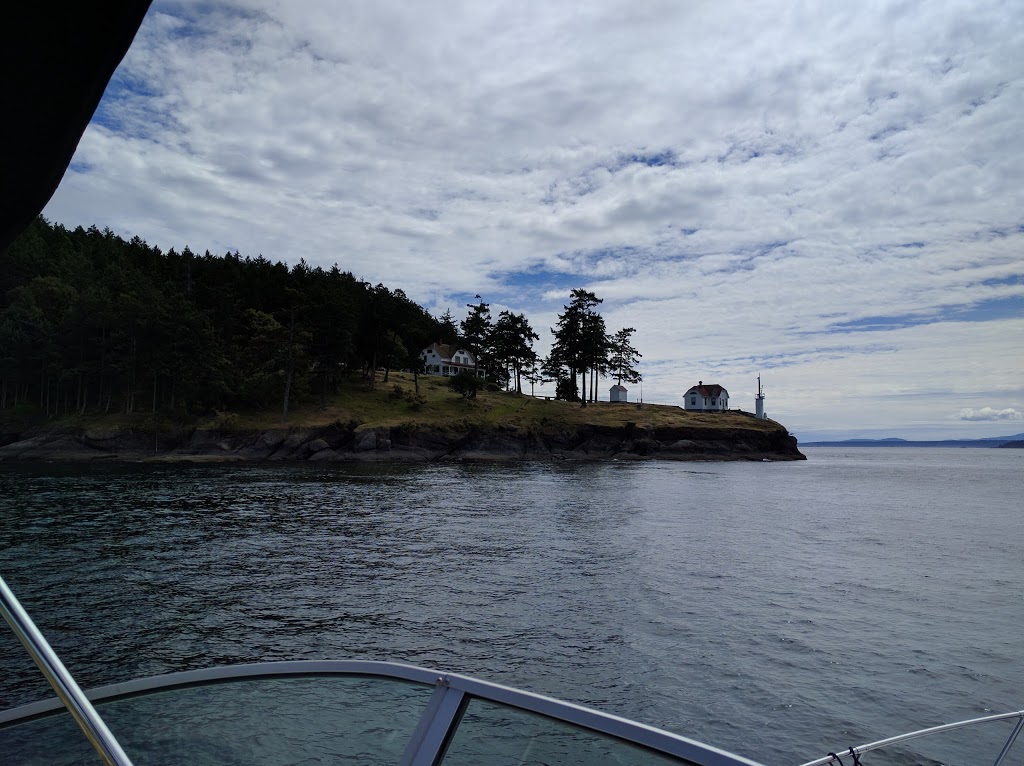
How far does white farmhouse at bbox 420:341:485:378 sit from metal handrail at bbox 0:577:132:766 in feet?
414

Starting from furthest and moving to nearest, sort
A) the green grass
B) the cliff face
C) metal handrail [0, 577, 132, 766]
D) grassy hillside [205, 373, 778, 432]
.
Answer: grassy hillside [205, 373, 778, 432] → the green grass → the cliff face → metal handrail [0, 577, 132, 766]

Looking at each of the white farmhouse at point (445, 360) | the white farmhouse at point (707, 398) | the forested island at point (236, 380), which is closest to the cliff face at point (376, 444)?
the forested island at point (236, 380)

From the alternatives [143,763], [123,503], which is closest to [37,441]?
[123,503]

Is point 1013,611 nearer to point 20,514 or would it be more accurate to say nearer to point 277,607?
point 277,607

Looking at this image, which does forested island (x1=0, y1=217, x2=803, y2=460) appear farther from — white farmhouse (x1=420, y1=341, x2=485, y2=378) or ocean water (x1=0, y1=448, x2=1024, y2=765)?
ocean water (x1=0, y1=448, x2=1024, y2=765)

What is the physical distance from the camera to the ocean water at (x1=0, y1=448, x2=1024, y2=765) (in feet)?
33.0

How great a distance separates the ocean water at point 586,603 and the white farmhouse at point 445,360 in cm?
9599

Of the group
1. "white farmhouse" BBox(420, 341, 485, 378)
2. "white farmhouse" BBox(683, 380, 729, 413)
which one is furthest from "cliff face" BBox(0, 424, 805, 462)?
"white farmhouse" BBox(420, 341, 485, 378)

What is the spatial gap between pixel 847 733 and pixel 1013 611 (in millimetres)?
9729

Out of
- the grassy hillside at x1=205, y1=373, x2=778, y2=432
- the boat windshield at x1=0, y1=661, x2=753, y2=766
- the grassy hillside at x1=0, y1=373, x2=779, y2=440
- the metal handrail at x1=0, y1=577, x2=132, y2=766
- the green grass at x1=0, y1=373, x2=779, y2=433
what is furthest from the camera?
the grassy hillside at x1=205, y1=373, x2=778, y2=432

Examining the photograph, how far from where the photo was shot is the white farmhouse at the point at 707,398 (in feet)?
403

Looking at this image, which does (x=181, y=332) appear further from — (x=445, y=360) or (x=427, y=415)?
(x=445, y=360)

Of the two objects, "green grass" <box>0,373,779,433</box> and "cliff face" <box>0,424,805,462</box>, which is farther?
"green grass" <box>0,373,779,433</box>

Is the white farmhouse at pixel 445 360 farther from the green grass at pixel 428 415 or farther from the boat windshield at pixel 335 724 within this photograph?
the boat windshield at pixel 335 724
